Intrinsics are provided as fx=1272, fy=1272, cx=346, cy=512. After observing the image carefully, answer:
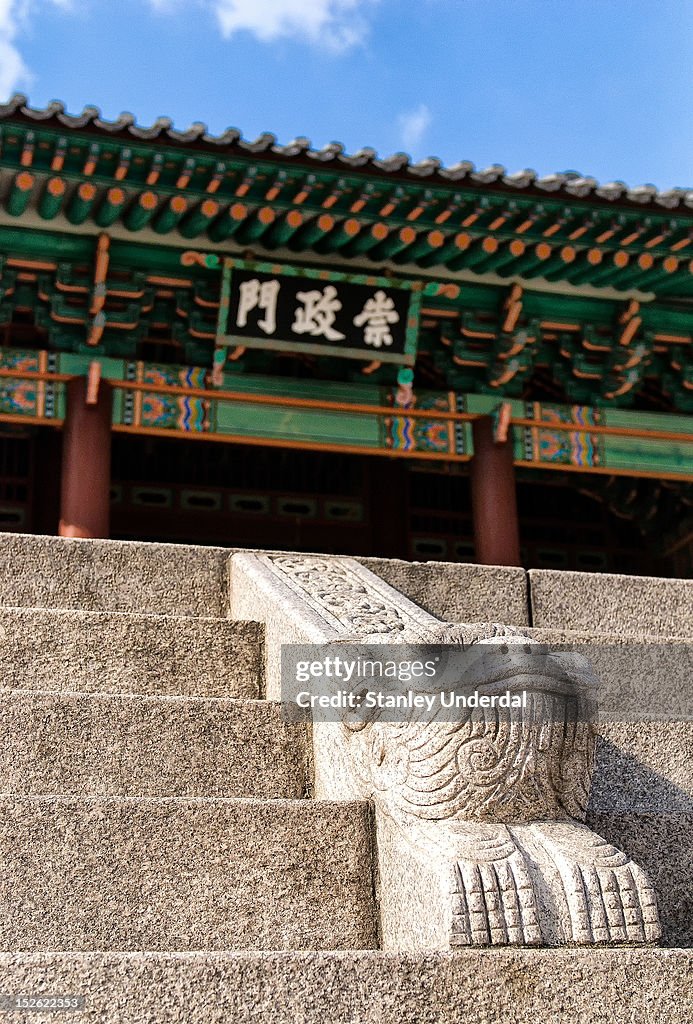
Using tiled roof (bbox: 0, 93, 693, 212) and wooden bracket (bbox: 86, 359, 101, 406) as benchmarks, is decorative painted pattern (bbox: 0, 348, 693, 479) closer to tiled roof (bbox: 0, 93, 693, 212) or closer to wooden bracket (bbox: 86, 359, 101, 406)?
wooden bracket (bbox: 86, 359, 101, 406)

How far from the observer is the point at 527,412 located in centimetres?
909

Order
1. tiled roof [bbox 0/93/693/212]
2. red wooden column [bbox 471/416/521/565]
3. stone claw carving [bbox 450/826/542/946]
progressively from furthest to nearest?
red wooden column [bbox 471/416/521/565]
tiled roof [bbox 0/93/693/212]
stone claw carving [bbox 450/826/542/946]

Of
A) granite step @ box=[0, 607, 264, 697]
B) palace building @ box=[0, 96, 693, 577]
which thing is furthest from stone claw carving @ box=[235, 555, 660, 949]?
palace building @ box=[0, 96, 693, 577]

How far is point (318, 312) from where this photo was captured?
28.5 feet

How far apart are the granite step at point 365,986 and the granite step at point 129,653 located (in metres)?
1.75

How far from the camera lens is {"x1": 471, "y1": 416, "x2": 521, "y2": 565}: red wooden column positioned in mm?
→ 8695

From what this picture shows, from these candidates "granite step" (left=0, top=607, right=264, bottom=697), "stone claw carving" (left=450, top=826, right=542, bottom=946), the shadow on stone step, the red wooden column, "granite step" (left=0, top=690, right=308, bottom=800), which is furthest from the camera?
the red wooden column

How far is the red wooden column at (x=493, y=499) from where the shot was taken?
8695mm

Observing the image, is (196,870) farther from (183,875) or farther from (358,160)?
(358,160)

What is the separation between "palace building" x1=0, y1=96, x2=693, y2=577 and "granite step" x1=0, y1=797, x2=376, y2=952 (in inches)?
196

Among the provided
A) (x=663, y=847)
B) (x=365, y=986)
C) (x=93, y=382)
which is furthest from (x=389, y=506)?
(x=365, y=986)

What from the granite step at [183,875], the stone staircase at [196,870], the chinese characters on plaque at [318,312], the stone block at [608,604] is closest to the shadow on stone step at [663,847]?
the stone staircase at [196,870]

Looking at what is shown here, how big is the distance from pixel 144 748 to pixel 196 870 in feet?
1.96

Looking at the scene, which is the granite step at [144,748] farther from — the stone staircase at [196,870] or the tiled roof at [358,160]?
the tiled roof at [358,160]
